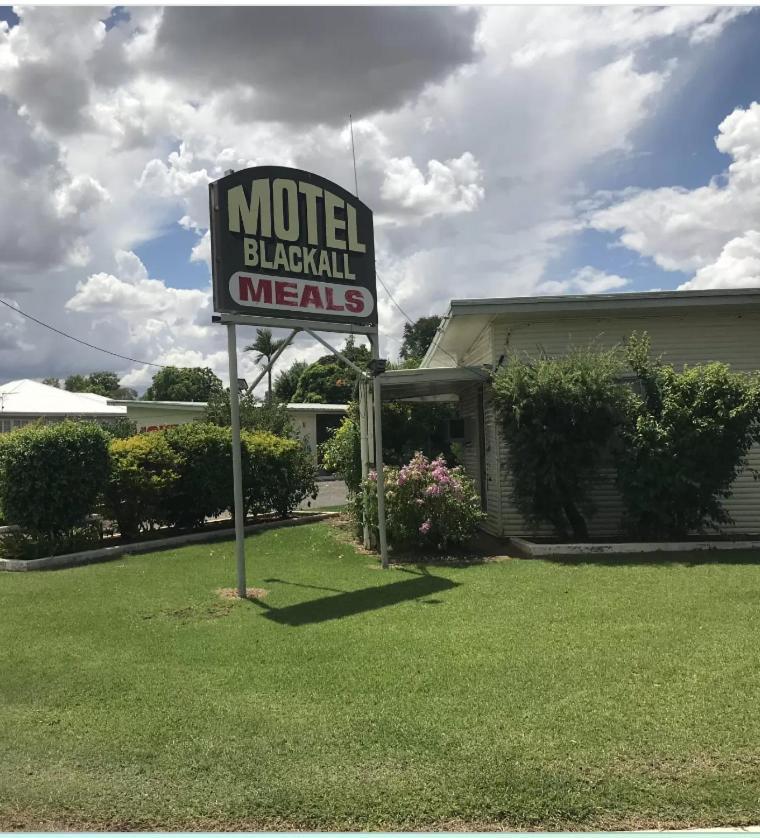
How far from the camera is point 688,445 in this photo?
33.5 ft

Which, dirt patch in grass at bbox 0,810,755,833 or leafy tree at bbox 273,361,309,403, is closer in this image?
dirt patch in grass at bbox 0,810,755,833

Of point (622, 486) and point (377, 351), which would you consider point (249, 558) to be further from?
point (622, 486)

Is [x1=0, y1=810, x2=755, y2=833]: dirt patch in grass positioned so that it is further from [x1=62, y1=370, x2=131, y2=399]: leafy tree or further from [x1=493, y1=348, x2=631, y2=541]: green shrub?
[x1=62, y1=370, x2=131, y2=399]: leafy tree

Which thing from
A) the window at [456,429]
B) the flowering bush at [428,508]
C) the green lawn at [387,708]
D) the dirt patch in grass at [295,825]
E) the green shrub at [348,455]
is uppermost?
the window at [456,429]

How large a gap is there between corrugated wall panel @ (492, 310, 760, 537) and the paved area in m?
6.93

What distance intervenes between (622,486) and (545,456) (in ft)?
4.09

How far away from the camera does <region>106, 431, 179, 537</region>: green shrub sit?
38.5 ft

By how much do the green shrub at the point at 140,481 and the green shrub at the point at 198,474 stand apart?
149 millimetres

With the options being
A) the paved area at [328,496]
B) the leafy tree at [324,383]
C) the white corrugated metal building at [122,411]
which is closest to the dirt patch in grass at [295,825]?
the paved area at [328,496]

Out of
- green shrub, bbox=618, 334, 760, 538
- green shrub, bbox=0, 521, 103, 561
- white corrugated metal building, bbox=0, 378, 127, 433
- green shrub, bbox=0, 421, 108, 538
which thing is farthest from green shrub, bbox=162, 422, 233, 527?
white corrugated metal building, bbox=0, 378, 127, 433

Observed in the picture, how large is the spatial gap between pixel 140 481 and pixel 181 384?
61616 mm

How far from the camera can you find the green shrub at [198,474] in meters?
12.6

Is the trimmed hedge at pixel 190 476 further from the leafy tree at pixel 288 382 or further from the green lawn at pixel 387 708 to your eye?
the leafy tree at pixel 288 382

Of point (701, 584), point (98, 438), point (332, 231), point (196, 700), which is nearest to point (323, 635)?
point (196, 700)
